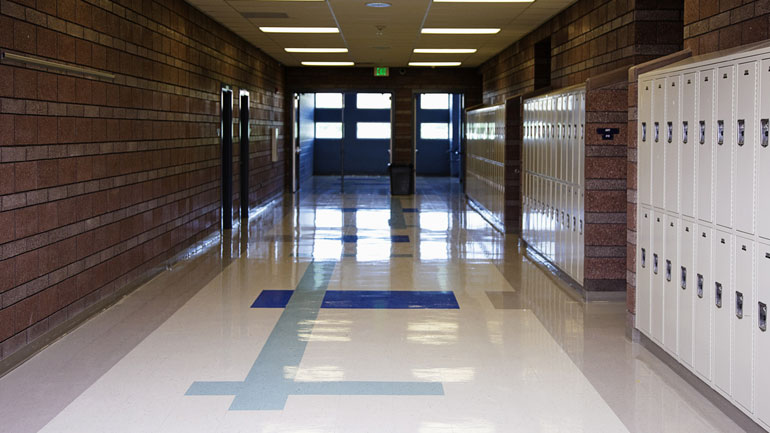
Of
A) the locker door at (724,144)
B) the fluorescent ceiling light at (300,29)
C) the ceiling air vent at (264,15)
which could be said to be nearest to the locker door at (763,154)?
the locker door at (724,144)

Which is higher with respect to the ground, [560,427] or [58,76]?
[58,76]

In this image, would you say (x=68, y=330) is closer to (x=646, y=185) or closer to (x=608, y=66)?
(x=646, y=185)

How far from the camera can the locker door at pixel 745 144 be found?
12.2 feet

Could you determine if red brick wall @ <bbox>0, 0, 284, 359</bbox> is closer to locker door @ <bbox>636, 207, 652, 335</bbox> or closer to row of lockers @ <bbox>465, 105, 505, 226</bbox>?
locker door @ <bbox>636, 207, 652, 335</bbox>

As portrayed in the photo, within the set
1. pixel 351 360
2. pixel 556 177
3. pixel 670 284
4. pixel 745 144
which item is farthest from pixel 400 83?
pixel 745 144

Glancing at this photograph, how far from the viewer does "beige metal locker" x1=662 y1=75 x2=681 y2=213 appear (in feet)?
15.3

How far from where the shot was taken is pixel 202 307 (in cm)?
650

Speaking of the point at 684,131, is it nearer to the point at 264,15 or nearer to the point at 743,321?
the point at 743,321

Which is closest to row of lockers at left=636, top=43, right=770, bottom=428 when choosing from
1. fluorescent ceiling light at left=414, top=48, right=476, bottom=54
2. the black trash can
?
fluorescent ceiling light at left=414, top=48, right=476, bottom=54

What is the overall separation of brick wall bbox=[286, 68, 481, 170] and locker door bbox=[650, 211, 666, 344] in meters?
13.8

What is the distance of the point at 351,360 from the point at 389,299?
1891 mm

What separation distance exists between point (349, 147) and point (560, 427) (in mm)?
23051

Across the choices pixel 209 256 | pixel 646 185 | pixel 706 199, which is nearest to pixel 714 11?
pixel 646 185

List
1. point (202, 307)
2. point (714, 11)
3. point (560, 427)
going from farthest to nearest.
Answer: point (202, 307)
point (714, 11)
point (560, 427)
